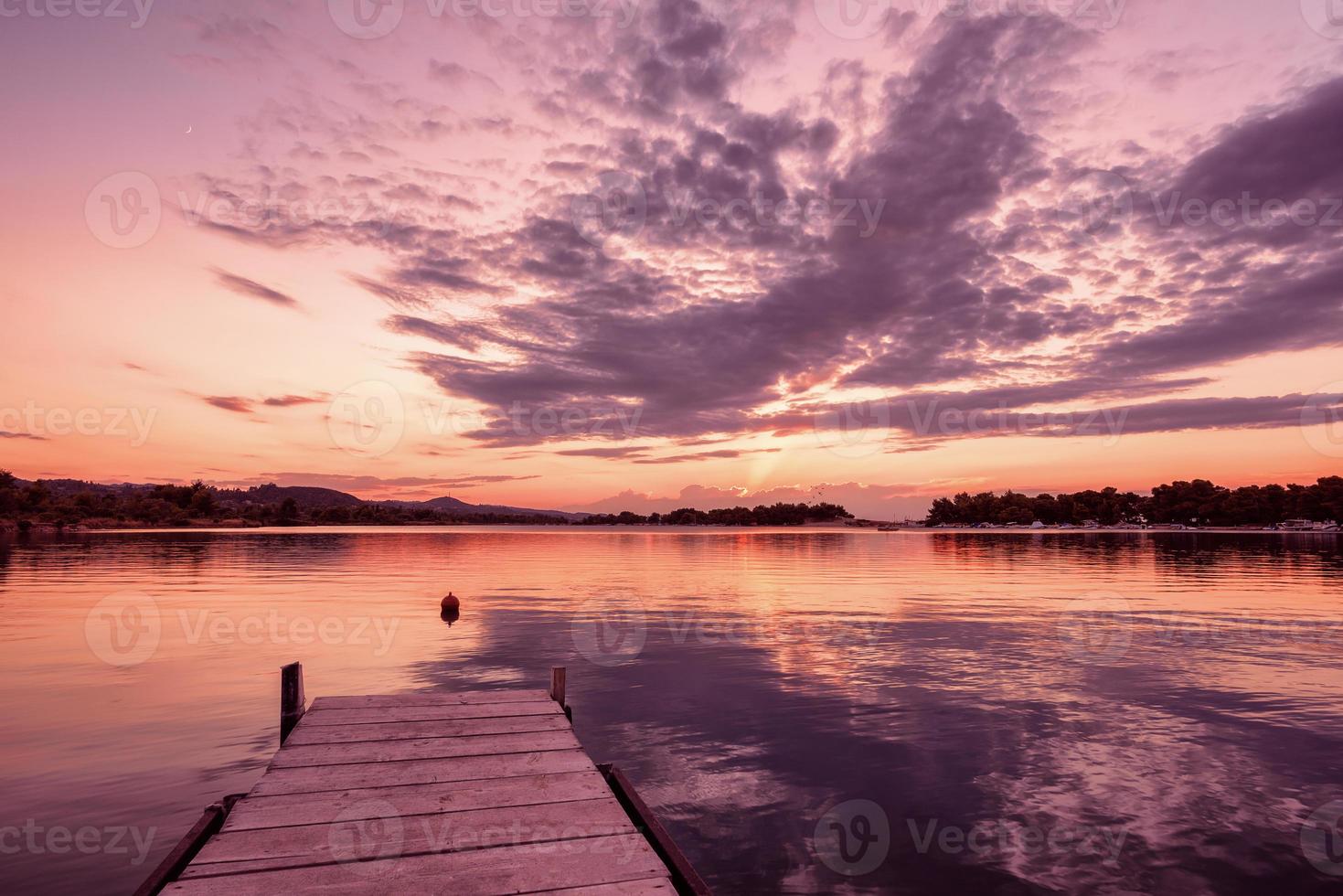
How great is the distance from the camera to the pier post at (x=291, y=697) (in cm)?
1488

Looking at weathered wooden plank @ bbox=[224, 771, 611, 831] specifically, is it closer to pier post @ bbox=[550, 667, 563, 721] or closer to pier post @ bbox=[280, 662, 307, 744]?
pier post @ bbox=[550, 667, 563, 721]

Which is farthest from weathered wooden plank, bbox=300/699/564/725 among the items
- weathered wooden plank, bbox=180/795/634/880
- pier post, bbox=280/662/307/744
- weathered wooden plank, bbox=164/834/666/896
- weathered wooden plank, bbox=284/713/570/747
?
weathered wooden plank, bbox=164/834/666/896

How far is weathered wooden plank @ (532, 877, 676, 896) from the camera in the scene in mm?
7652

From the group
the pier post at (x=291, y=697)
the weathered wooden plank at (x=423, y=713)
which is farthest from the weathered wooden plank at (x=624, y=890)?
the pier post at (x=291, y=697)

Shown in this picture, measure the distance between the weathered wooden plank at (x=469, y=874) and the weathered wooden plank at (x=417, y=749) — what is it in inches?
155

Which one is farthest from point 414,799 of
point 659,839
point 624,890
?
point 624,890

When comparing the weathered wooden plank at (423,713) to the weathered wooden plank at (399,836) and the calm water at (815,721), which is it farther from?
the weathered wooden plank at (399,836)

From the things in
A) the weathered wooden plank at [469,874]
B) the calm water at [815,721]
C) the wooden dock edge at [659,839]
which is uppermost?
the weathered wooden plank at [469,874]

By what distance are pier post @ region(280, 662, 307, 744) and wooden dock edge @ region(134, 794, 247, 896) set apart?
4.08m

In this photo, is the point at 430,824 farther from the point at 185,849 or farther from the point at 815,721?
the point at 815,721

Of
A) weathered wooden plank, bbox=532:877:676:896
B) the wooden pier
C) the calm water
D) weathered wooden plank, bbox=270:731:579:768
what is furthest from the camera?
the calm water

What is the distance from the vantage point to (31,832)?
1305 centimetres

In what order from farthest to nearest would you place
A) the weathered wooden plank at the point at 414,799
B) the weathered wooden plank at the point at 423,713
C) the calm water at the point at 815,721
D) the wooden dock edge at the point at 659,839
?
the weathered wooden plank at the point at 423,713, the calm water at the point at 815,721, the weathered wooden plank at the point at 414,799, the wooden dock edge at the point at 659,839

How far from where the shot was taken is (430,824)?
9.49m
